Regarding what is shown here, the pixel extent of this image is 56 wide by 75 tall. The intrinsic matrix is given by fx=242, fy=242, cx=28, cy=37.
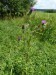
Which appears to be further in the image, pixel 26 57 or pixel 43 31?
pixel 43 31

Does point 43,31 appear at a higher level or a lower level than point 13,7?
higher

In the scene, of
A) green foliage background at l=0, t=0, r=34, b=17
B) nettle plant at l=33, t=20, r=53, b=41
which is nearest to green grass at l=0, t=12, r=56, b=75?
nettle plant at l=33, t=20, r=53, b=41

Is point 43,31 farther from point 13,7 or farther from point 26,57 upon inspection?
point 13,7

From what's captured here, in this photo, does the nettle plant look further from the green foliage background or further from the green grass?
the green foliage background

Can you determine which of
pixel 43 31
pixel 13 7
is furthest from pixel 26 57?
pixel 13 7

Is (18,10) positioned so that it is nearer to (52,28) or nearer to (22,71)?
(52,28)

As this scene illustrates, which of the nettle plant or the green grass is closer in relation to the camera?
the green grass

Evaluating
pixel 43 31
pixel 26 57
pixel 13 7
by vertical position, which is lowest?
pixel 13 7

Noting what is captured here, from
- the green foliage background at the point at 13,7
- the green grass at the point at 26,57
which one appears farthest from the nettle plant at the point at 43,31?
the green foliage background at the point at 13,7

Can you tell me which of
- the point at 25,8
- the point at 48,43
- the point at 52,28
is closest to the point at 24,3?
the point at 25,8

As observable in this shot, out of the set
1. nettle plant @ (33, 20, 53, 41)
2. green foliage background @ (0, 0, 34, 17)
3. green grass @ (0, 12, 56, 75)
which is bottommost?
green foliage background @ (0, 0, 34, 17)

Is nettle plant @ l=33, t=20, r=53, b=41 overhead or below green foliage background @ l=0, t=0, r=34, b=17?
overhead

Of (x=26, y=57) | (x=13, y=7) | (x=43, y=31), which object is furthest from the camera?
(x=13, y=7)

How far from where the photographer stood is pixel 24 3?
1070 centimetres
